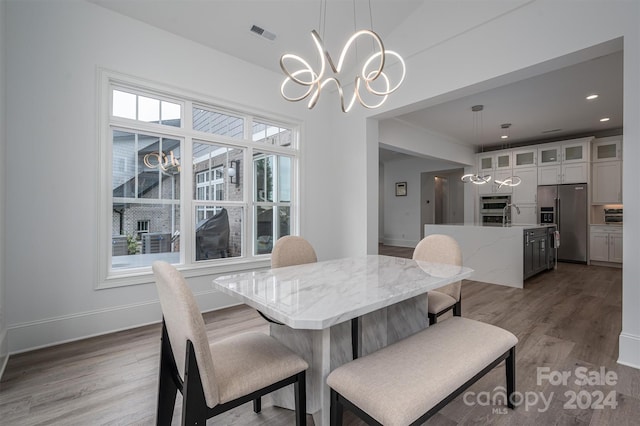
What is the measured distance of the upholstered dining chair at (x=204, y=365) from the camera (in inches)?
40.1

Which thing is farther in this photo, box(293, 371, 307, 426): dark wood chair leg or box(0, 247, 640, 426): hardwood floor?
box(0, 247, 640, 426): hardwood floor

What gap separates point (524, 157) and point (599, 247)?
2.42m

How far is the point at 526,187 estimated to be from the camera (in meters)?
6.97

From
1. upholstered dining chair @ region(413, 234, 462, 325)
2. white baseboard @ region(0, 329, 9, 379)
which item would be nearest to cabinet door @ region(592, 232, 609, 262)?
upholstered dining chair @ region(413, 234, 462, 325)

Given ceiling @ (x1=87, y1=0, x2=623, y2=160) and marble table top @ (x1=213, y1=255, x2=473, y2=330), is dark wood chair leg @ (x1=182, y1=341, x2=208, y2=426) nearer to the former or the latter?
marble table top @ (x1=213, y1=255, x2=473, y2=330)

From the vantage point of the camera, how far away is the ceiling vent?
10.8 ft

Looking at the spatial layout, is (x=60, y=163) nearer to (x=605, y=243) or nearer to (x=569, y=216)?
(x=569, y=216)

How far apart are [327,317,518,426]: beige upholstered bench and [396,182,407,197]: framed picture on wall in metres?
8.08

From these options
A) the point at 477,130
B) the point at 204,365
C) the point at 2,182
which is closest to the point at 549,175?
the point at 477,130

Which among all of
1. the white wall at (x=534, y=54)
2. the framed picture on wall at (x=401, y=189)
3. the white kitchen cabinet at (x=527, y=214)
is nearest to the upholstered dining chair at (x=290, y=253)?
the white wall at (x=534, y=54)

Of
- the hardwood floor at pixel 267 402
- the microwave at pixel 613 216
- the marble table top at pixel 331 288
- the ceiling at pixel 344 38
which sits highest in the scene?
the ceiling at pixel 344 38

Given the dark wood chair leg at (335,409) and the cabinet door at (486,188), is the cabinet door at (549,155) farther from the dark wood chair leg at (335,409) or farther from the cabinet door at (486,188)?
the dark wood chair leg at (335,409)

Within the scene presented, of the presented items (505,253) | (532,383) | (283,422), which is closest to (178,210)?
(283,422)

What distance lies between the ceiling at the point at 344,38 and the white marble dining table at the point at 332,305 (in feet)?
8.67
